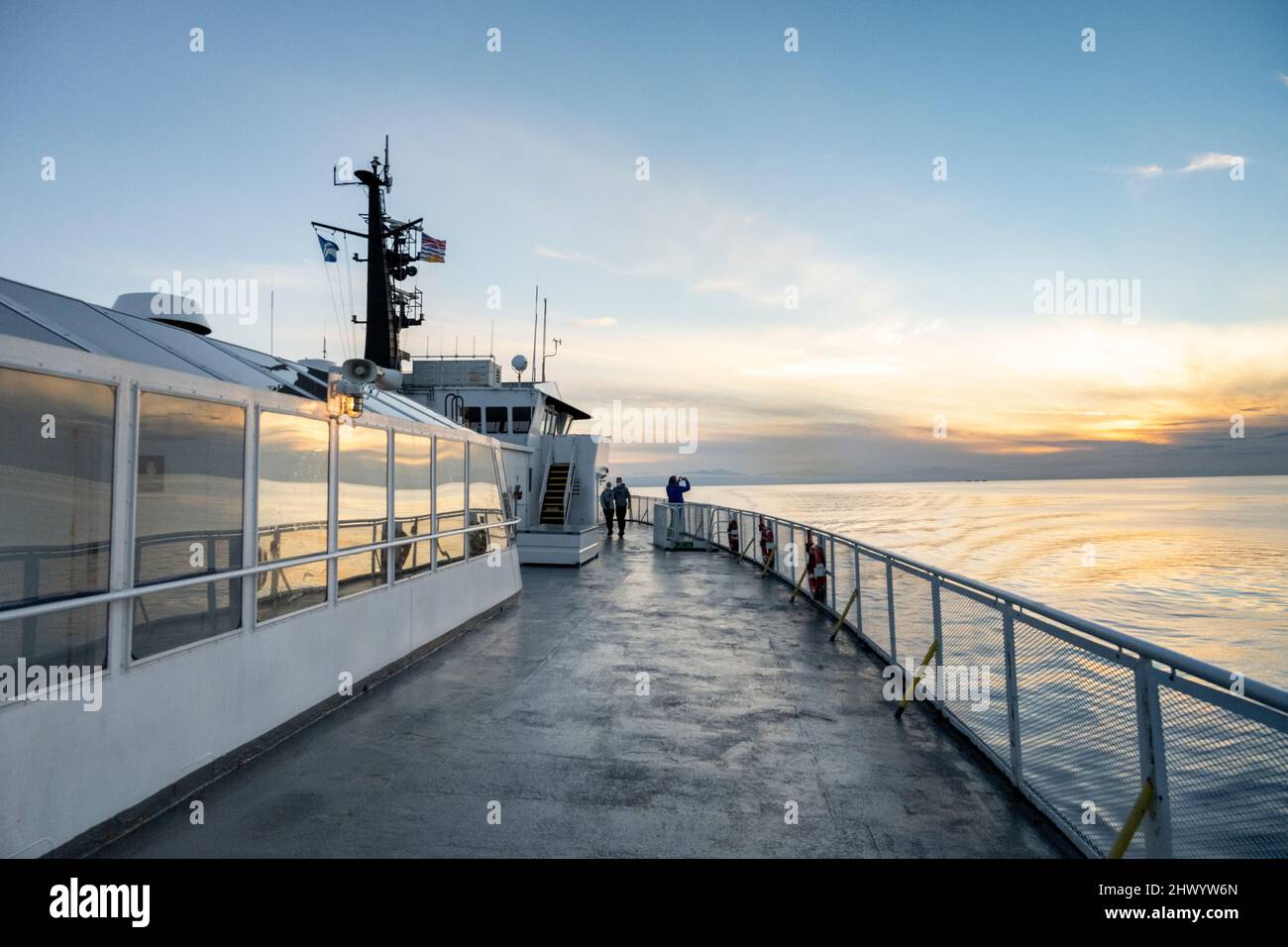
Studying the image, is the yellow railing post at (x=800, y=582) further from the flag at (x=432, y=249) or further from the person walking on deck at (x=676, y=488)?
the flag at (x=432, y=249)

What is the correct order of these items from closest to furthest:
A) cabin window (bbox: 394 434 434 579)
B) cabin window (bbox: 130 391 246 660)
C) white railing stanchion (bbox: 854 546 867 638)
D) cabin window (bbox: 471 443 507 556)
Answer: cabin window (bbox: 130 391 246 660) → cabin window (bbox: 394 434 434 579) → white railing stanchion (bbox: 854 546 867 638) → cabin window (bbox: 471 443 507 556)

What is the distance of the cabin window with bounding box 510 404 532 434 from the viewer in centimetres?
2323

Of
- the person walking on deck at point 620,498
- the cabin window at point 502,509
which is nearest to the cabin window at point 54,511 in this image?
the cabin window at point 502,509

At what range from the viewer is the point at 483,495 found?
1090cm

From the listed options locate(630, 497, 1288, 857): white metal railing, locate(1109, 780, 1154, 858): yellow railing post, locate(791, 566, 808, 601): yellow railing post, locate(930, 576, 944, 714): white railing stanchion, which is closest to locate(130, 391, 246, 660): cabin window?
locate(630, 497, 1288, 857): white metal railing

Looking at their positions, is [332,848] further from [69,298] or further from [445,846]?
[69,298]

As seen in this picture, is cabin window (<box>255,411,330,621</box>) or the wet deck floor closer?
the wet deck floor

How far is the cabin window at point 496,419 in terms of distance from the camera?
23.3 metres

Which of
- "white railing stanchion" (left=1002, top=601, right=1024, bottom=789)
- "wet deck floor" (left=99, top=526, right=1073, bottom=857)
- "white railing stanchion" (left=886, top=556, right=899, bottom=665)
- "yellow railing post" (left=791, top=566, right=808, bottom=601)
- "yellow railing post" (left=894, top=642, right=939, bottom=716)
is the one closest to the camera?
"wet deck floor" (left=99, top=526, right=1073, bottom=857)

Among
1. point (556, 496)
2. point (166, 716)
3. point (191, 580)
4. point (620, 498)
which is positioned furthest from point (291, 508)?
point (620, 498)

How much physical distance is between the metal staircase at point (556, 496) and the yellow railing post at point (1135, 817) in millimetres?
19099

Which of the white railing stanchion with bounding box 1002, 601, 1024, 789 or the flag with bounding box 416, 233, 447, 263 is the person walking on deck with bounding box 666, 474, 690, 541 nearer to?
the flag with bounding box 416, 233, 447, 263

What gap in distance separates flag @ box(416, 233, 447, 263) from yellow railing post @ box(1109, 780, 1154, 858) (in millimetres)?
22715
